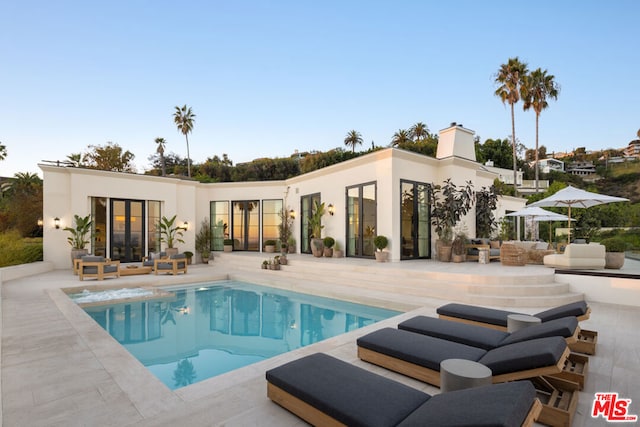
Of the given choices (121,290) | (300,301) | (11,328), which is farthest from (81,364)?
(121,290)

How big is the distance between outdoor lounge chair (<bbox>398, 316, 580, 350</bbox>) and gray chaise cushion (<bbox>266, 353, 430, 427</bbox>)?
1464 millimetres

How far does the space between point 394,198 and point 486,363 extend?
8.40 meters

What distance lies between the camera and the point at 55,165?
1254 centimetres

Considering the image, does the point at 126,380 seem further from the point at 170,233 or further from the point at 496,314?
the point at 170,233

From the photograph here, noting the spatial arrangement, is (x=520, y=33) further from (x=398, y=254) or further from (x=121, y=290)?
(x=121, y=290)

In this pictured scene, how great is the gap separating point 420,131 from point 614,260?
105 ft

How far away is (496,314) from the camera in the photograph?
15.1 ft

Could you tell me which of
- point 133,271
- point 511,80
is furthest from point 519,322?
point 511,80

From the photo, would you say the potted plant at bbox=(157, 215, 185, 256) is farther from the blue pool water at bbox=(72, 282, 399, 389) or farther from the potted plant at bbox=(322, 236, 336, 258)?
the potted plant at bbox=(322, 236, 336, 258)

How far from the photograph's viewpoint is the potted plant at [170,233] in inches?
550

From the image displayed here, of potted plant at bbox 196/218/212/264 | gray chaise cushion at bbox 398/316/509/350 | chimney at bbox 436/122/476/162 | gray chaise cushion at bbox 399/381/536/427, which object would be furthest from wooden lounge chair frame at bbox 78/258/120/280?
chimney at bbox 436/122/476/162

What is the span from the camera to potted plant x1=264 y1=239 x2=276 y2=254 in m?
16.0

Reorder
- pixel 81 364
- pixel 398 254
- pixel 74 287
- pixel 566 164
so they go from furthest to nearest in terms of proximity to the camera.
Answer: pixel 566 164
pixel 398 254
pixel 74 287
pixel 81 364

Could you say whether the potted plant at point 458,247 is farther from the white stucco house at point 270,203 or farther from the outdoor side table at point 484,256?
the white stucco house at point 270,203
